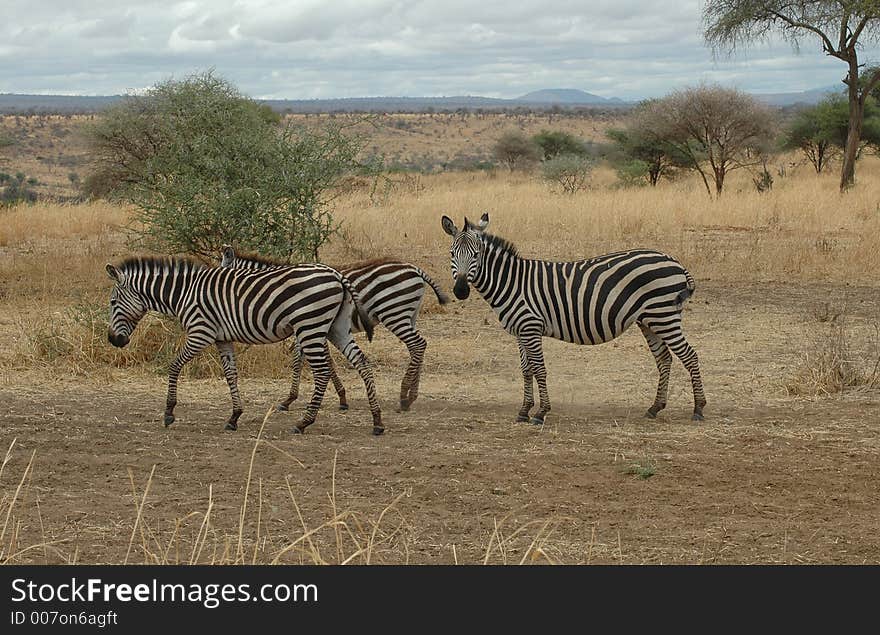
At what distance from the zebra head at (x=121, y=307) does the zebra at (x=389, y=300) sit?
70cm

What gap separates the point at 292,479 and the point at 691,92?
23749 mm

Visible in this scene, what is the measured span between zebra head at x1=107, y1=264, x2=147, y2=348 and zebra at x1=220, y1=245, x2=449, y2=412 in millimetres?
697

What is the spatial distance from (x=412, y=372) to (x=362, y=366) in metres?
0.76

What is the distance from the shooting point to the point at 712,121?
88.2 ft

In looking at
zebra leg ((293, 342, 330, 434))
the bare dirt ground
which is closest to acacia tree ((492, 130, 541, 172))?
the bare dirt ground

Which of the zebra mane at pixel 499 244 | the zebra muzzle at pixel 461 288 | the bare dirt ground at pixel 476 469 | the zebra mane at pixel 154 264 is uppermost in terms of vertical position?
the zebra mane at pixel 499 244

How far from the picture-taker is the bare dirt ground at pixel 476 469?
5352 mm

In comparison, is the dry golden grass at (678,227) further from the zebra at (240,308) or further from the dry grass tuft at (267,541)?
the dry grass tuft at (267,541)

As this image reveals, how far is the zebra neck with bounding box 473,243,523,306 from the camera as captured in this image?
8.28 meters

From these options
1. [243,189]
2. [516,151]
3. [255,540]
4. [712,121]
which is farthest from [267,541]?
[516,151]

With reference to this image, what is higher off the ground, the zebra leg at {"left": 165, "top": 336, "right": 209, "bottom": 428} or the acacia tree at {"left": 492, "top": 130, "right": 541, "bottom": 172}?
the acacia tree at {"left": 492, "top": 130, "right": 541, "bottom": 172}

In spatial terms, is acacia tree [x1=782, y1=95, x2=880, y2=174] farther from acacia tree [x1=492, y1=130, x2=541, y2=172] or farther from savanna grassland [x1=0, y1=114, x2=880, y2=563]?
savanna grassland [x1=0, y1=114, x2=880, y2=563]

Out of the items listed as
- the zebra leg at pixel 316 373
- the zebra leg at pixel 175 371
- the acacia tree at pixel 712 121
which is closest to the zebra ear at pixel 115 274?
the zebra leg at pixel 175 371

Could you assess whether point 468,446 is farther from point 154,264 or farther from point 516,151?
point 516,151
